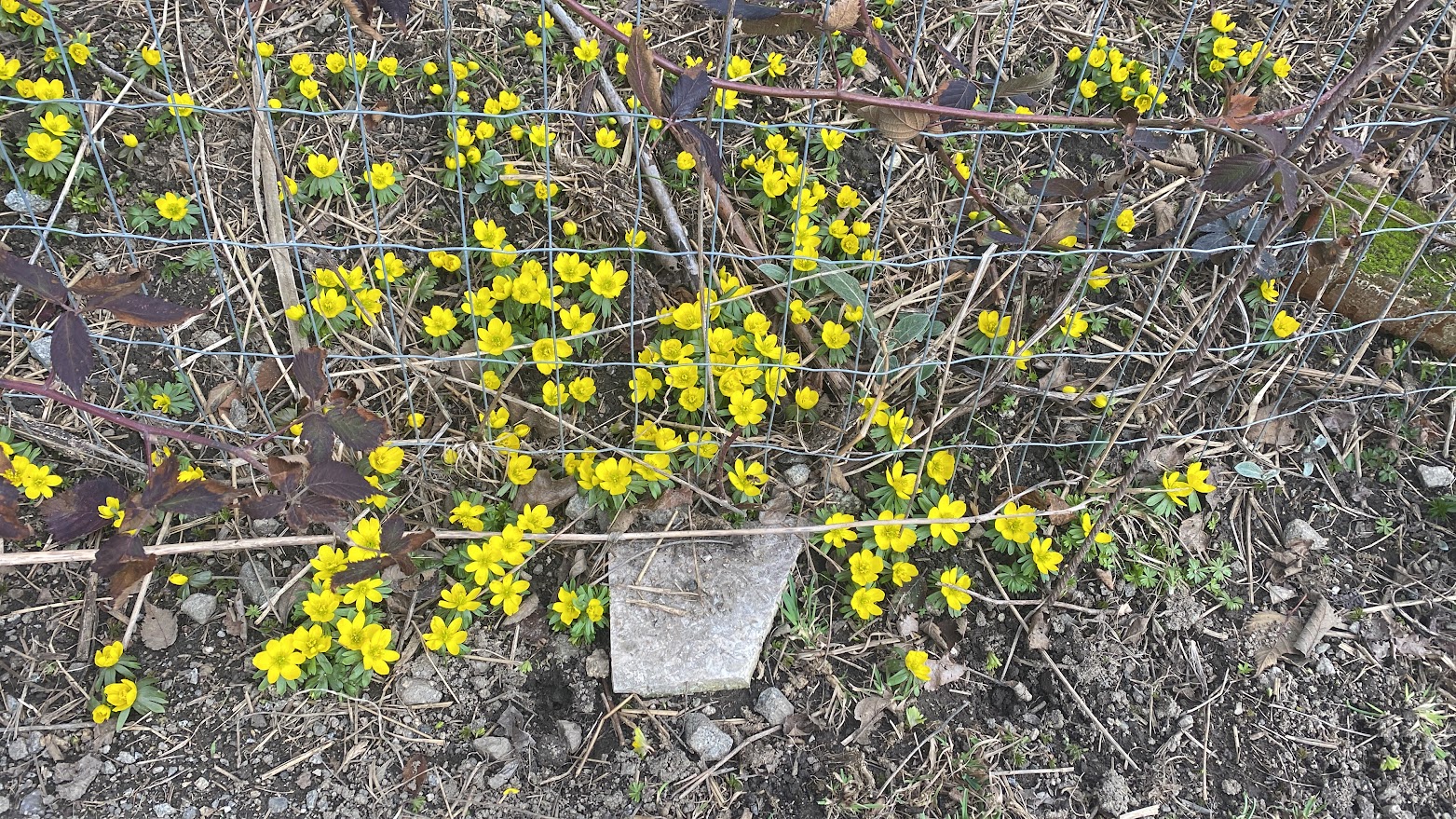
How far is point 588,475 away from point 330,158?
124 centimetres

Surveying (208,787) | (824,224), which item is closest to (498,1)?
(824,224)

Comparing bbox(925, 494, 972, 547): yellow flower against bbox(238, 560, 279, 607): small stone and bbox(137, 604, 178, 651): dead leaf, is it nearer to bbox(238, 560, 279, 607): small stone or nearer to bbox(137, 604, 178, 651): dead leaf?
bbox(238, 560, 279, 607): small stone

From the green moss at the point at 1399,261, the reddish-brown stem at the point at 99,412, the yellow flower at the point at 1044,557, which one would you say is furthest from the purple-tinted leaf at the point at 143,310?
the green moss at the point at 1399,261

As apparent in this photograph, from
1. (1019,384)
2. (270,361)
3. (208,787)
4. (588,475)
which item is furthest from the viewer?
(1019,384)

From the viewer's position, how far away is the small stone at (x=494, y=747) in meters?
2.33

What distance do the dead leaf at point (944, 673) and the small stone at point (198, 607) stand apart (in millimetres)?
1756

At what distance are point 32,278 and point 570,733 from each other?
1439 mm

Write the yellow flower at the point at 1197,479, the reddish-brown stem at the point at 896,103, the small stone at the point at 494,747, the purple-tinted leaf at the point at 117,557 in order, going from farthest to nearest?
1. the yellow flower at the point at 1197,479
2. the small stone at the point at 494,747
3. the purple-tinted leaf at the point at 117,557
4. the reddish-brown stem at the point at 896,103

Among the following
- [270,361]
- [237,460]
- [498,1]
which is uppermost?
[498,1]

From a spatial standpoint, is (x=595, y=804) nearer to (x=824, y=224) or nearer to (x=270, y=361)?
(x=270, y=361)

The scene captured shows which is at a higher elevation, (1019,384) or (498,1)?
(498,1)

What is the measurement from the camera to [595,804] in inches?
89.9

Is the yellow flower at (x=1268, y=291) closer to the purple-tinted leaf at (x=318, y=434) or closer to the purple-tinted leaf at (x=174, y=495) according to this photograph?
the purple-tinted leaf at (x=318, y=434)

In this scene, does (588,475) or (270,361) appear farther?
(588,475)
